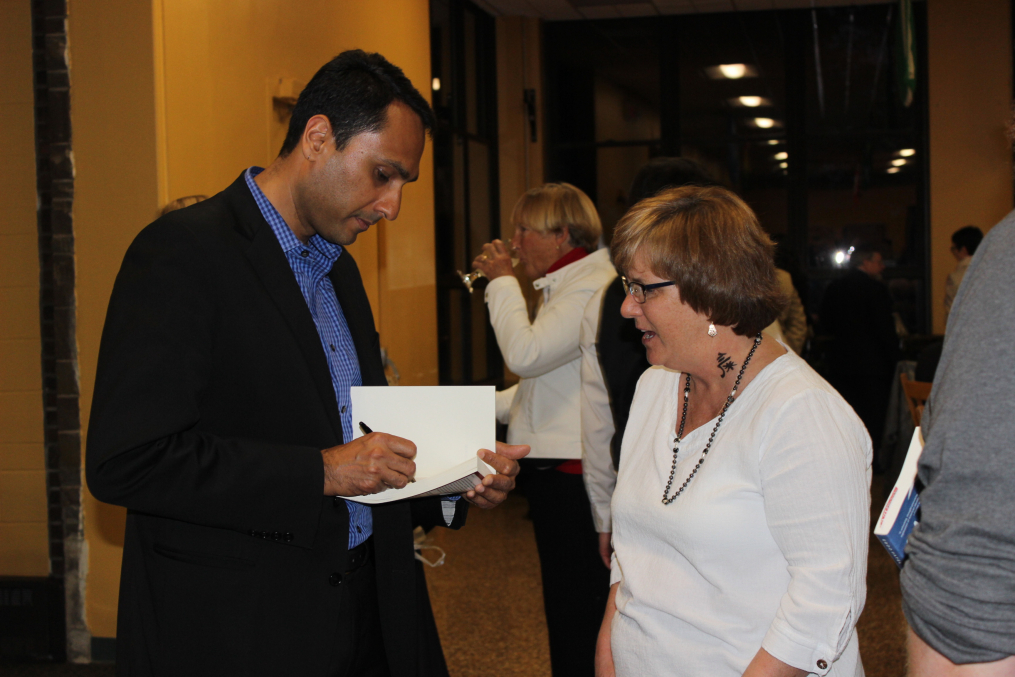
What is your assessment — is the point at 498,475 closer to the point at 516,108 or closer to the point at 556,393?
the point at 556,393

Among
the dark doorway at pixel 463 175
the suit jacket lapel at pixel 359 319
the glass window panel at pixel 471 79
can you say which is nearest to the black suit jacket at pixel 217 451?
the suit jacket lapel at pixel 359 319

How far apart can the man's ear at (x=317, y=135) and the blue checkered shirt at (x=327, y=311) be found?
0.13 meters

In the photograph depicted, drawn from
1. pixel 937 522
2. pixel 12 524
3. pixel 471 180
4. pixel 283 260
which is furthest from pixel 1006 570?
pixel 471 180

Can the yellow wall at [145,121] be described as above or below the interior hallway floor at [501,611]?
above

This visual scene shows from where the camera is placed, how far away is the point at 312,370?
1.47 metres

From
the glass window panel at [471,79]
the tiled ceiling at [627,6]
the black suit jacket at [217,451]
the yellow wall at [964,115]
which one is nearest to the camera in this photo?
the black suit jacket at [217,451]

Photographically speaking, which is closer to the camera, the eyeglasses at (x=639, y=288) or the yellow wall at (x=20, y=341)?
the eyeglasses at (x=639, y=288)

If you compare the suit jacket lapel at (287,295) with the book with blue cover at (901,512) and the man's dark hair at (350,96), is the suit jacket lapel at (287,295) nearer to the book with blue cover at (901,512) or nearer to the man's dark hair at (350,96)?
the man's dark hair at (350,96)

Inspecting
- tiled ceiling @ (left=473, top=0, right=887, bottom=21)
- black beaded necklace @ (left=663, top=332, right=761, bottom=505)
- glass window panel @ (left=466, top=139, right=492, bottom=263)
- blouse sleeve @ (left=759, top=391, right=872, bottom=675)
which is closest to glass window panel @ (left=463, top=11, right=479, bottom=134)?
glass window panel @ (left=466, top=139, right=492, bottom=263)

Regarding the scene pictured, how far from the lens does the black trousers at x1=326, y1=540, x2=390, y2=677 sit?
153cm

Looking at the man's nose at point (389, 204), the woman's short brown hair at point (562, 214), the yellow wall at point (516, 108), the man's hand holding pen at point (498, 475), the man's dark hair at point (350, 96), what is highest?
the yellow wall at point (516, 108)

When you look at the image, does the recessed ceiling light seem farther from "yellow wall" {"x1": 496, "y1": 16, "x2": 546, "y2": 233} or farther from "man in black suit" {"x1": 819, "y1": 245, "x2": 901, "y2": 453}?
"man in black suit" {"x1": 819, "y1": 245, "x2": 901, "y2": 453}

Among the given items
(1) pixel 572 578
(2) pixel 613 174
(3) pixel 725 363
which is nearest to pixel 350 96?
(3) pixel 725 363

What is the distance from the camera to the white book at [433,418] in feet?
5.10
